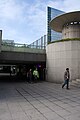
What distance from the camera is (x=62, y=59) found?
848 inches

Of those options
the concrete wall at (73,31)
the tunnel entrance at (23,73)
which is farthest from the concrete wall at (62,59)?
the tunnel entrance at (23,73)

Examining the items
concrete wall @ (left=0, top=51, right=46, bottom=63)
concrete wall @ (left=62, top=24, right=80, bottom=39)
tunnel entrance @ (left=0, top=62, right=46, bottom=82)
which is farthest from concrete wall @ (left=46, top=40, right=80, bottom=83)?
tunnel entrance @ (left=0, top=62, right=46, bottom=82)

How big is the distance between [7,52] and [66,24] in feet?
29.4

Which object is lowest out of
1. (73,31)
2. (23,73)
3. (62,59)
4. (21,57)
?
(23,73)

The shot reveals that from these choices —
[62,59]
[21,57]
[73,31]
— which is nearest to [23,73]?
[21,57]

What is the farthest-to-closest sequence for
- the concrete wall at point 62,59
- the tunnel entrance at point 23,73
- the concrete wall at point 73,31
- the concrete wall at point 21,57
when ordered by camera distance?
the tunnel entrance at point 23,73 < the concrete wall at point 73,31 < the concrete wall at point 21,57 < the concrete wall at point 62,59

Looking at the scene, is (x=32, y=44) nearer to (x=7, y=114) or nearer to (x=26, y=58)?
(x=26, y=58)

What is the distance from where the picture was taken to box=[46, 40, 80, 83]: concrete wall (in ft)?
67.7

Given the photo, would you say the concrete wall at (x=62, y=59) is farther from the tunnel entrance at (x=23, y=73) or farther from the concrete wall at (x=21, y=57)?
the tunnel entrance at (x=23, y=73)

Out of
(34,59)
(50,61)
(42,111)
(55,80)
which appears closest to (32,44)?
(34,59)

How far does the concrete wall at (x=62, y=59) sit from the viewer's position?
67.7ft

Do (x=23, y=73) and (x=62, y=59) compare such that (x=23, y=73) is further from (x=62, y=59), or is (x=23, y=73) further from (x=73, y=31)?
(x=62, y=59)

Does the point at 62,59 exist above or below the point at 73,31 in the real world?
below

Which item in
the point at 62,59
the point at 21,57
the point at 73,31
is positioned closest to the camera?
the point at 62,59
